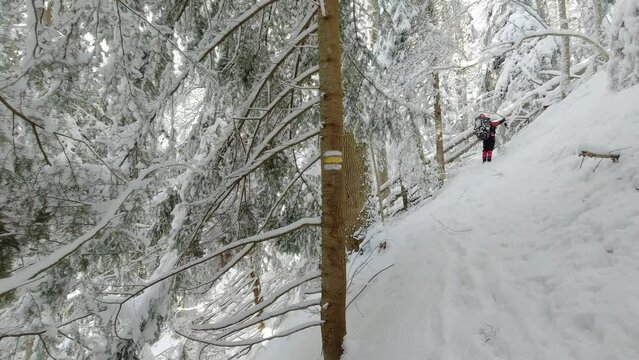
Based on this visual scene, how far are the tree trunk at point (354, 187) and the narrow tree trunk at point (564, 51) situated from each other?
291 inches

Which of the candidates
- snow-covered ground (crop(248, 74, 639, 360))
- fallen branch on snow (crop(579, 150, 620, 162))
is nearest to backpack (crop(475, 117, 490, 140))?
snow-covered ground (crop(248, 74, 639, 360))

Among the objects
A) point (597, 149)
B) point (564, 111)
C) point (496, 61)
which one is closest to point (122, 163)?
point (597, 149)

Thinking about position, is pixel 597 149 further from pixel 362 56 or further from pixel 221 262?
pixel 221 262

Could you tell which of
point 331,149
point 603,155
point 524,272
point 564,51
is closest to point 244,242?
point 331,149

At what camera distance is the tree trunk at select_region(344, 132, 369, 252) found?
20.4ft

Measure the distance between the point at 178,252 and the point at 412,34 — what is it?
7715 mm

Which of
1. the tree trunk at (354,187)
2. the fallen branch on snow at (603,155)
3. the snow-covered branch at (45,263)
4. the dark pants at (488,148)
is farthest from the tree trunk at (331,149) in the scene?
the dark pants at (488,148)

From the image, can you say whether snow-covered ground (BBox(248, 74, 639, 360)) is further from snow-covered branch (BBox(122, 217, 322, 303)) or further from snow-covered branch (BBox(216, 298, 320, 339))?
snow-covered branch (BBox(122, 217, 322, 303))

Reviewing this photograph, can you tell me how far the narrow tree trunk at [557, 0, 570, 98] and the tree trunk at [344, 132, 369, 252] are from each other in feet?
24.2

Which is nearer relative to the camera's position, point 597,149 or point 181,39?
point 181,39

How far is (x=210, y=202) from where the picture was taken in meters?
4.01

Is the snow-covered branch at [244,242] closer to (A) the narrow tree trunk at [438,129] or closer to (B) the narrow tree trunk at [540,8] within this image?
(A) the narrow tree trunk at [438,129]

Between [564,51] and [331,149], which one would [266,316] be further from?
[564,51]

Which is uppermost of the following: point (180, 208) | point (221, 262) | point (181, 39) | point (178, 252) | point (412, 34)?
point (412, 34)
